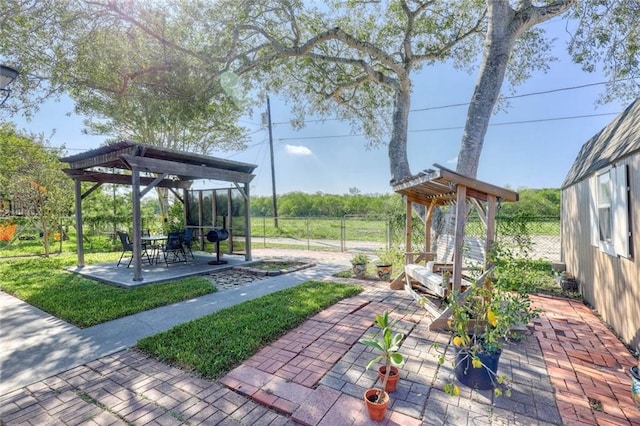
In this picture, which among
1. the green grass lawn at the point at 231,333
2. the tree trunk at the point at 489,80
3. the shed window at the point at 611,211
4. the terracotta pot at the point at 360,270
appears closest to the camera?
the green grass lawn at the point at 231,333

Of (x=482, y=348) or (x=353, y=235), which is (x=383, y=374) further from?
(x=353, y=235)

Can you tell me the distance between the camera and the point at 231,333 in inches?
136

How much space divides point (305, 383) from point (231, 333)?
1275mm

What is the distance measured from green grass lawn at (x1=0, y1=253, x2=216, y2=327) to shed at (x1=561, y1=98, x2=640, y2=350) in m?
5.67

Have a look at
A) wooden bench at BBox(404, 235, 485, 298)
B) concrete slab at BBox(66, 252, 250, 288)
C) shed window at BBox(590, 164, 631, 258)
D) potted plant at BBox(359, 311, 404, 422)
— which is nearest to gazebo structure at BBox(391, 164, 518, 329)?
wooden bench at BBox(404, 235, 485, 298)

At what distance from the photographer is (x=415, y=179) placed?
4.13 metres


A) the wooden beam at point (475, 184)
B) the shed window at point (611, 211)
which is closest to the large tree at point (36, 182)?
the wooden beam at point (475, 184)

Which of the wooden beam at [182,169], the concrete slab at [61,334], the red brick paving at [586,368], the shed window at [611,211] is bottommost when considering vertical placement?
the red brick paving at [586,368]

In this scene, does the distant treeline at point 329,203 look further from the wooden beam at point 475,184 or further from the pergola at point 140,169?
the wooden beam at point 475,184

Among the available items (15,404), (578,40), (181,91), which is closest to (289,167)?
(181,91)

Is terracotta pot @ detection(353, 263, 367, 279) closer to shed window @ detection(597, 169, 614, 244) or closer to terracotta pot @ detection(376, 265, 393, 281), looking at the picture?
terracotta pot @ detection(376, 265, 393, 281)

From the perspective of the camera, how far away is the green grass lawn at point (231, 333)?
287 cm

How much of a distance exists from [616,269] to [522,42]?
22.3 feet

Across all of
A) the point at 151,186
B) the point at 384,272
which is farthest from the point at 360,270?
the point at 151,186
